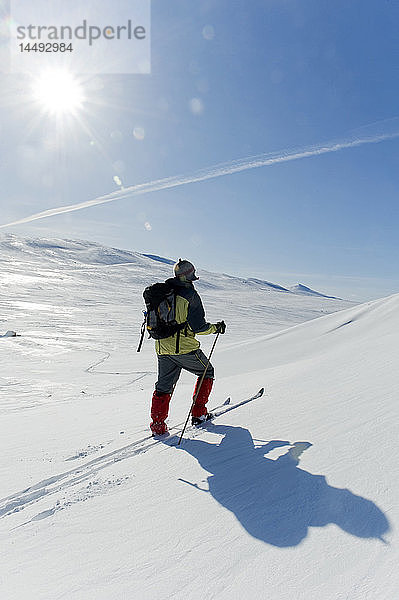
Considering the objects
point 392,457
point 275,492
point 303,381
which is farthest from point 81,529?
point 303,381

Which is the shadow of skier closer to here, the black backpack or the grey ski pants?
the grey ski pants

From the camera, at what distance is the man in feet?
13.0

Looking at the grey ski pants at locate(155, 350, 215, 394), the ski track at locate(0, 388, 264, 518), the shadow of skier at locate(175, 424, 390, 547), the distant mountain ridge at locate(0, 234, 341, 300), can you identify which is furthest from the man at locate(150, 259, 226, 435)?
the distant mountain ridge at locate(0, 234, 341, 300)

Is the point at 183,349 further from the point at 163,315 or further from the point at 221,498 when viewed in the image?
the point at 221,498

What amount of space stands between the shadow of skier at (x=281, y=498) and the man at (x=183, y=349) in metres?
0.98

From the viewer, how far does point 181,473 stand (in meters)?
2.87

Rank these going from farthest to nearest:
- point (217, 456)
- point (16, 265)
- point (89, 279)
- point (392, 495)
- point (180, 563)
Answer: point (16, 265) → point (89, 279) → point (217, 456) → point (392, 495) → point (180, 563)

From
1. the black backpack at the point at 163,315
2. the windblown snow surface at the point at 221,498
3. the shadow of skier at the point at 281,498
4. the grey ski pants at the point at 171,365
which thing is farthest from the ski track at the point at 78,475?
the black backpack at the point at 163,315

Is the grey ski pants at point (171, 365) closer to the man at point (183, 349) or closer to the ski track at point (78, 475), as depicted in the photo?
the man at point (183, 349)

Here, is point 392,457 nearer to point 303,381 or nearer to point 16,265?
point 303,381

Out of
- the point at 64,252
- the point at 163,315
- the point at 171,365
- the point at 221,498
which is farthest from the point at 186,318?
the point at 64,252

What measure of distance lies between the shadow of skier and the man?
981 millimetres

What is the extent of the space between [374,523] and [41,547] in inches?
72.3

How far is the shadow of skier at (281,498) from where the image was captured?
1940mm
